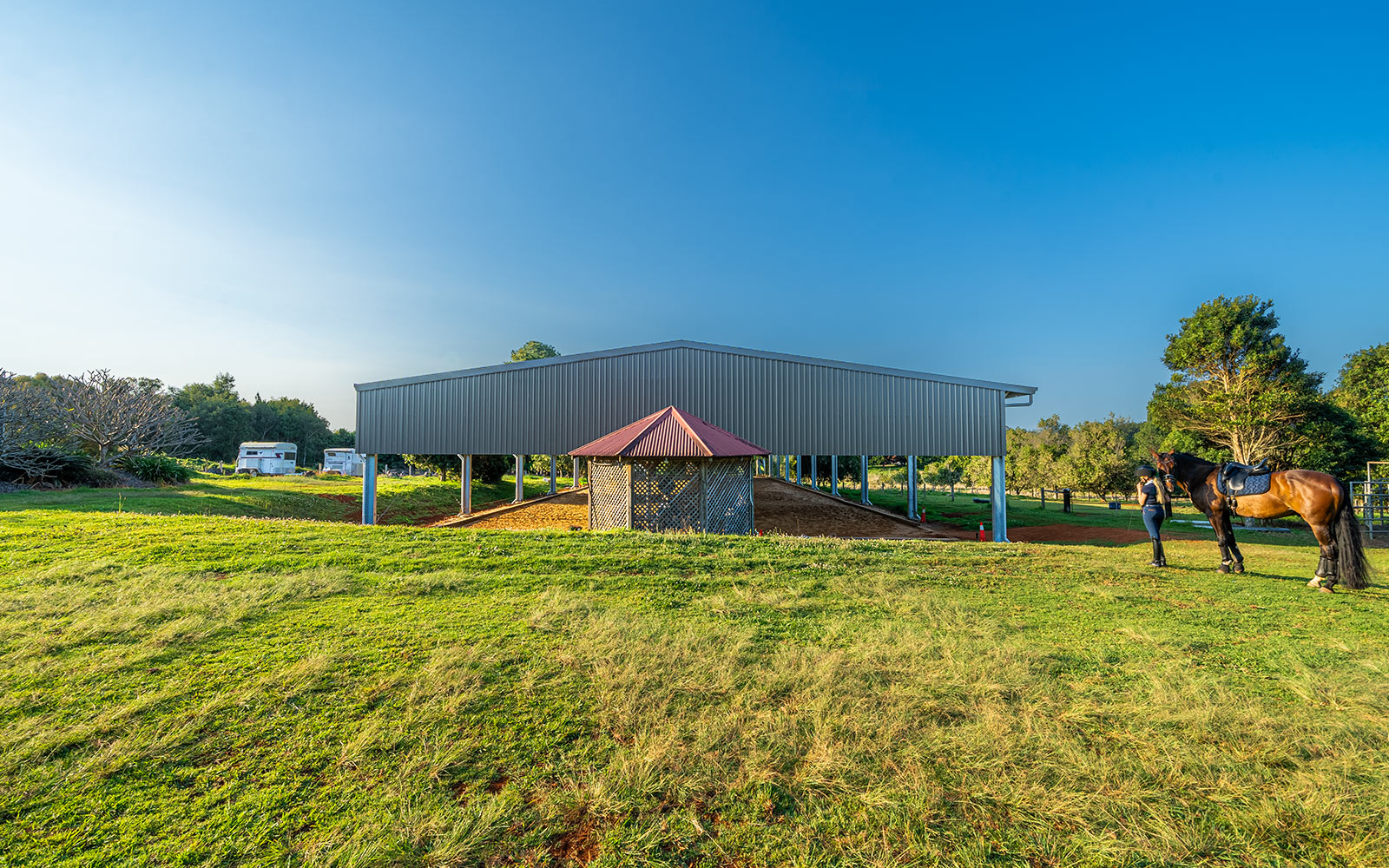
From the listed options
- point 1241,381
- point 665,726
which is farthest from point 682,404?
point 1241,381

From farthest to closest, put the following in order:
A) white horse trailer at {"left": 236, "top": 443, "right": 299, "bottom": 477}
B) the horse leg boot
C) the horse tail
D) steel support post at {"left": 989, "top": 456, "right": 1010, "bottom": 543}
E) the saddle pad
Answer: white horse trailer at {"left": 236, "top": 443, "right": 299, "bottom": 477} < steel support post at {"left": 989, "top": 456, "right": 1010, "bottom": 543} < the saddle pad < the horse leg boot < the horse tail

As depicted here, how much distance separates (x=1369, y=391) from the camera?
36.1m

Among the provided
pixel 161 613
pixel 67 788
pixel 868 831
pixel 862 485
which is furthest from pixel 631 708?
pixel 862 485

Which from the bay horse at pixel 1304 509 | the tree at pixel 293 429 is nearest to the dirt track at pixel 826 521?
the bay horse at pixel 1304 509

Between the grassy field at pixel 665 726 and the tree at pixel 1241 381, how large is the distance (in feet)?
79.6

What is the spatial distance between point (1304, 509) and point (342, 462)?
70.0 metres

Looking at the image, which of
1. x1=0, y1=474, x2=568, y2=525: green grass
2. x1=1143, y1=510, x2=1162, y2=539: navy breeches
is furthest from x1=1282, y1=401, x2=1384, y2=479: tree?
x1=0, y1=474, x2=568, y2=525: green grass

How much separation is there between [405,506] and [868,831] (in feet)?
95.7

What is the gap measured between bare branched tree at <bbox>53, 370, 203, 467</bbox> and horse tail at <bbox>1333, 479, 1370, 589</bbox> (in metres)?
39.0

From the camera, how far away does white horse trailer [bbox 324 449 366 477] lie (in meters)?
57.2

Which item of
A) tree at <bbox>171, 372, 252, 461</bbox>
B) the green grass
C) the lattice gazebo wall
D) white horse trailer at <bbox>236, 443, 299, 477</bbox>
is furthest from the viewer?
tree at <bbox>171, 372, 252, 461</bbox>

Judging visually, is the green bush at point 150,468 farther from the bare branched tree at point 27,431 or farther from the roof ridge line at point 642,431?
the roof ridge line at point 642,431

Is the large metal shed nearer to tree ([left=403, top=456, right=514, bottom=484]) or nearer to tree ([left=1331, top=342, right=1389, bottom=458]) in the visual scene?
tree ([left=403, top=456, right=514, bottom=484])

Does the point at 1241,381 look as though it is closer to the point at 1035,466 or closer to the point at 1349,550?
the point at 1035,466
